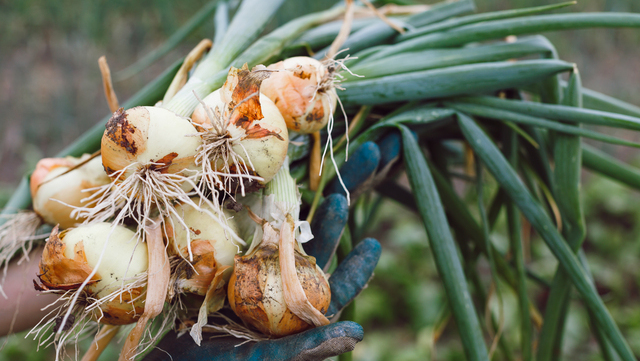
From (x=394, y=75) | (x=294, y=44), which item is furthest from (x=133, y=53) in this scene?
(x=394, y=75)

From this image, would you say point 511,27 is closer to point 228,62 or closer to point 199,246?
point 228,62

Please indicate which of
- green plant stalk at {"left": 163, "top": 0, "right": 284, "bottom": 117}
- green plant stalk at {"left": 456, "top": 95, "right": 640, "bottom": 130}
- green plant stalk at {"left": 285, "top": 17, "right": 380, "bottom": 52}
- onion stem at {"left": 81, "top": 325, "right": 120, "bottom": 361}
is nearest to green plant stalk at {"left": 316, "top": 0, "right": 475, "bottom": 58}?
green plant stalk at {"left": 285, "top": 17, "right": 380, "bottom": 52}

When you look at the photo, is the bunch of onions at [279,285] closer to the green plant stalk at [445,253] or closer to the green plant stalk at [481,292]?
the green plant stalk at [445,253]

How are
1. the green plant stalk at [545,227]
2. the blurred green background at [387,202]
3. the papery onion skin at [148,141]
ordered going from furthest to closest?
the blurred green background at [387,202]
the green plant stalk at [545,227]
the papery onion skin at [148,141]

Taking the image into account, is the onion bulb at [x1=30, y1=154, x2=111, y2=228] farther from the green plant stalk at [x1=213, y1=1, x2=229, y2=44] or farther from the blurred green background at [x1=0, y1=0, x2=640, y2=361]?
the blurred green background at [x1=0, y1=0, x2=640, y2=361]

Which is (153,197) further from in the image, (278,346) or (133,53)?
(133,53)

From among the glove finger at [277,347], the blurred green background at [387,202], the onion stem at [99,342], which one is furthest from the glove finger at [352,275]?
the blurred green background at [387,202]
